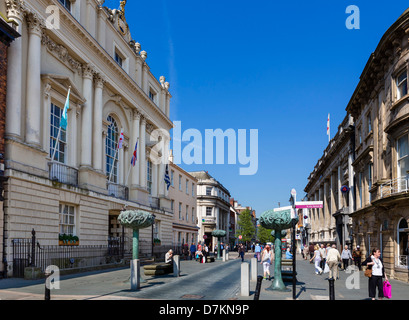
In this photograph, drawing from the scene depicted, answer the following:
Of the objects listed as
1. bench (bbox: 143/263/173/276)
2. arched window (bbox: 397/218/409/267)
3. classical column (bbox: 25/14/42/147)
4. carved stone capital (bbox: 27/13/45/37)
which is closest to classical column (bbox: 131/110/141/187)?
classical column (bbox: 25/14/42/147)

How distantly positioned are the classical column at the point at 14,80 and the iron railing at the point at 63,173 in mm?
3838

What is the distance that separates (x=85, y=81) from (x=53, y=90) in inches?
162

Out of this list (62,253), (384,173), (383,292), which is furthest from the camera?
(384,173)

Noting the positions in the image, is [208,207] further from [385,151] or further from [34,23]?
[34,23]

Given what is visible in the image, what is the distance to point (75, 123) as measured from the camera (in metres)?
25.7

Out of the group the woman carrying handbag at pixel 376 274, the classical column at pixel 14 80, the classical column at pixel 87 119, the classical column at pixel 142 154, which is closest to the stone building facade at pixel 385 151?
the woman carrying handbag at pixel 376 274

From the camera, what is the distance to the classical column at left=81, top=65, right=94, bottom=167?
1026 inches

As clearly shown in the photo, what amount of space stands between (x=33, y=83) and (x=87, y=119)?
6.41m

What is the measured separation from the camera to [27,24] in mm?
20516

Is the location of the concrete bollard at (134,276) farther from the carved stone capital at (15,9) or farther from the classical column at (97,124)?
the classical column at (97,124)

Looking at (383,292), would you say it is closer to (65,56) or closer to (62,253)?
(62,253)

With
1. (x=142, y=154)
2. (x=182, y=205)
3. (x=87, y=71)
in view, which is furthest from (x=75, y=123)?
(x=182, y=205)

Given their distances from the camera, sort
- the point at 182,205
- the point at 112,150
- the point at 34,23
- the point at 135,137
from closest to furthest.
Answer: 1. the point at 34,23
2. the point at 112,150
3. the point at 135,137
4. the point at 182,205
